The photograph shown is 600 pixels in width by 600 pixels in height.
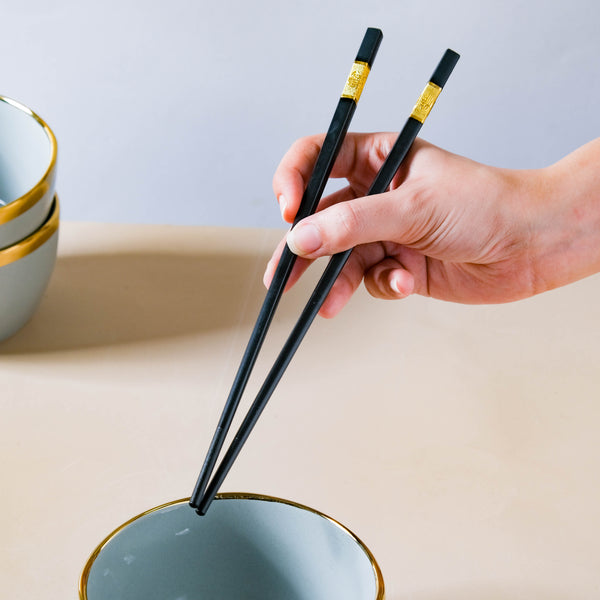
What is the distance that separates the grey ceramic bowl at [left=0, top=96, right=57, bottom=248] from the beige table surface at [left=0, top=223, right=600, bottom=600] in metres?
0.10

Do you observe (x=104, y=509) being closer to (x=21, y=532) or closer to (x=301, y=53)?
(x=21, y=532)

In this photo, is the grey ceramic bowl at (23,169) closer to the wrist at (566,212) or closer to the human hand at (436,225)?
the human hand at (436,225)

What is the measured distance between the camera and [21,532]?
60cm

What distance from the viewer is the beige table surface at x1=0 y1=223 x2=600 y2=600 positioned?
0.60m

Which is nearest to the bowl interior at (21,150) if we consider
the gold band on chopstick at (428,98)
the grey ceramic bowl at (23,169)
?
the grey ceramic bowl at (23,169)

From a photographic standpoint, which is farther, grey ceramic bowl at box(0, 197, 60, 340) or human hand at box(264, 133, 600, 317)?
grey ceramic bowl at box(0, 197, 60, 340)

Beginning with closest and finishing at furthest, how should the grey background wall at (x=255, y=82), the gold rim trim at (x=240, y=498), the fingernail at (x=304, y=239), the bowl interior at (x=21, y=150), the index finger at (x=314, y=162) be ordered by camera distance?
the gold rim trim at (x=240, y=498)
the fingernail at (x=304, y=239)
the index finger at (x=314, y=162)
the bowl interior at (x=21, y=150)
the grey background wall at (x=255, y=82)

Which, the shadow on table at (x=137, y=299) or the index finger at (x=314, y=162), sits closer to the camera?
the index finger at (x=314, y=162)

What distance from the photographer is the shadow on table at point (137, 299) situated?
0.79m

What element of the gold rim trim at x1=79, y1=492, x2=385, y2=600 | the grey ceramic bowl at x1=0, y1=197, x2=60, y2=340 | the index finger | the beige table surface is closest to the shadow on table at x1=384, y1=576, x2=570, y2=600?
the beige table surface

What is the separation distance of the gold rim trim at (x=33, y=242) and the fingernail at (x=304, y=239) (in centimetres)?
26

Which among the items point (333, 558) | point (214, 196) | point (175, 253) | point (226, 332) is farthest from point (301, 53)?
point (333, 558)

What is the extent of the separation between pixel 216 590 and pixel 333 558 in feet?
0.28

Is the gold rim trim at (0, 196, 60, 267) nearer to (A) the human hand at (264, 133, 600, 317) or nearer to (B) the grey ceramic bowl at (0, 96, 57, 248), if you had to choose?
(B) the grey ceramic bowl at (0, 96, 57, 248)
